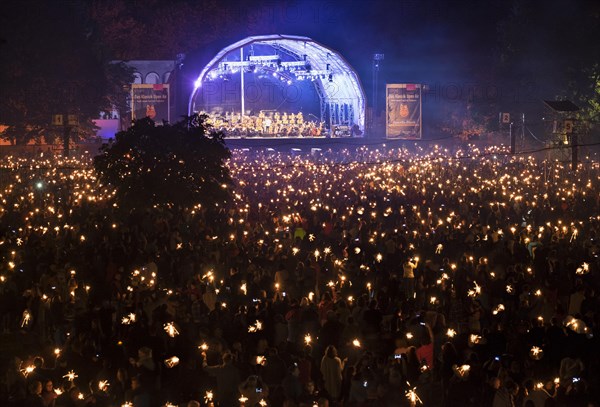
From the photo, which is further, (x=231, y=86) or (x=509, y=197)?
(x=231, y=86)

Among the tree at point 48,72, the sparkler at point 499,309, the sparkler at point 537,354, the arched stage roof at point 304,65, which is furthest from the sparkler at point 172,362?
the arched stage roof at point 304,65

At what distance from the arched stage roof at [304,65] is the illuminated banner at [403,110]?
681 cm

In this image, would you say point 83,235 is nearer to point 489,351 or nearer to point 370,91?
point 489,351

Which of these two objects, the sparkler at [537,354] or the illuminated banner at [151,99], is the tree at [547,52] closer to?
the illuminated banner at [151,99]

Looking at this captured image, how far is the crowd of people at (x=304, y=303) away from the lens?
9.35 m

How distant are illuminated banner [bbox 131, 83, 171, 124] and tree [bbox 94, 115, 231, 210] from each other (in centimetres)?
1822

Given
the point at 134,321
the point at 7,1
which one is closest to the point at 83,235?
the point at 134,321

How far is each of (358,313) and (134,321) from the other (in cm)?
279

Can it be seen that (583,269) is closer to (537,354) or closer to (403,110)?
(537,354)

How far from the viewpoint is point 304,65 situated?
45594mm

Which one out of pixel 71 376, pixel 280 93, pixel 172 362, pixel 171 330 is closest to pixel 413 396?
pixel 172 362

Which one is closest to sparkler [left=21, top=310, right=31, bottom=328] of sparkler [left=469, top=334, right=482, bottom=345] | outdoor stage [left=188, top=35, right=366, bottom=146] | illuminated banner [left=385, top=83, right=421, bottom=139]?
sparkler [left=469, top=334, right=482, bottom=345]

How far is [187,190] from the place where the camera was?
21.2m

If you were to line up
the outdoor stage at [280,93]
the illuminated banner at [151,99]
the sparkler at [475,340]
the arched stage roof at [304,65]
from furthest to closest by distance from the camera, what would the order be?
the outdoor stage at [280,93] → the arched stage roof at [304,65] → the illuminated banner at [151,99] → the sparkler at [475,340]
